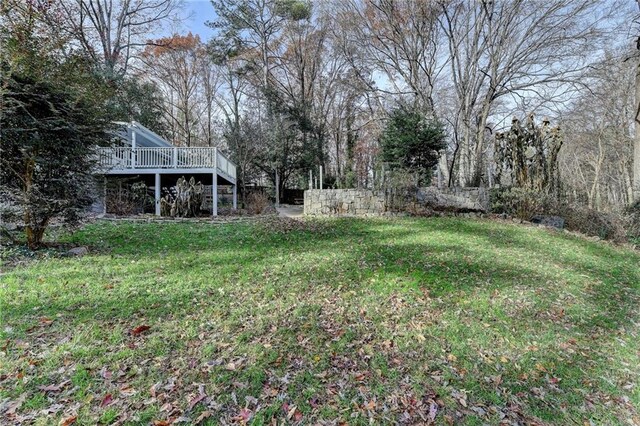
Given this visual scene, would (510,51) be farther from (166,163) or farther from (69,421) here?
(69,421)

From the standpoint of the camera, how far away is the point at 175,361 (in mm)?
2387

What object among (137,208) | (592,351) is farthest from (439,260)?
(137,208)

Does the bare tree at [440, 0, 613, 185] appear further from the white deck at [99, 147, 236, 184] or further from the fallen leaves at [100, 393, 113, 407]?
the fallen leaves at [100, 393, 113, 407]

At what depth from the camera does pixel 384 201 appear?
9.52m

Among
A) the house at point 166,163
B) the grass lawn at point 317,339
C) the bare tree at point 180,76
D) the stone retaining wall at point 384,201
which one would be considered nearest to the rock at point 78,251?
the grass lawn at point 317,339

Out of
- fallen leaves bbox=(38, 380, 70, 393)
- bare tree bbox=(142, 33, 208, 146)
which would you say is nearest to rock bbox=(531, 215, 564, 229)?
fallen leaves bbox=(38, 380, 70, 393)

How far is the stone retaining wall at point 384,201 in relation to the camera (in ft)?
31.3

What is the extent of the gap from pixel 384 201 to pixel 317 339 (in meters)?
7.13

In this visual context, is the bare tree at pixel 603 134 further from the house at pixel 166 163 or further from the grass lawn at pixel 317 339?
the house at pixel 166 163

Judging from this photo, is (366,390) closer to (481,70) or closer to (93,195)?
(93,195)

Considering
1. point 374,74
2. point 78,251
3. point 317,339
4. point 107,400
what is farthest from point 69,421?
point 374,74

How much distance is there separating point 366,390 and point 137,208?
11.0 m

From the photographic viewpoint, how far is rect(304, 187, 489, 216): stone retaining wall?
31.3 ft

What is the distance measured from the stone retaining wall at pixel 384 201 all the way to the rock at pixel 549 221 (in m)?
1.27
